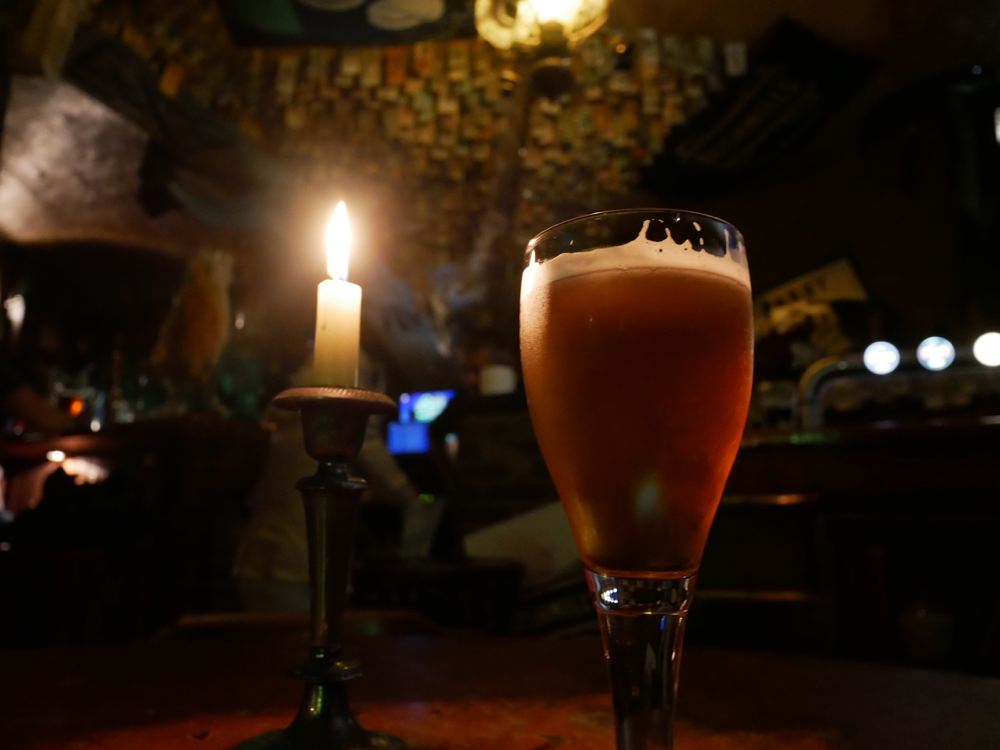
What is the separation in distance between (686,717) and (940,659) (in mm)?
1904

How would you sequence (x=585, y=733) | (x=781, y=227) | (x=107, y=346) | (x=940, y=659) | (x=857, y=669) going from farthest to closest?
1. (x=107, y=346)
2. (x=781, y=227)
3. (x=940, y=659)
4. (x=857, y=669)
5. (x=585, y=733)

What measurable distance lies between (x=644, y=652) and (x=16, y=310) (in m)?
6.40

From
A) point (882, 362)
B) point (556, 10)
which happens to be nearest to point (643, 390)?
point (556, 10)

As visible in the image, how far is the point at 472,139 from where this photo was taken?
4.35m

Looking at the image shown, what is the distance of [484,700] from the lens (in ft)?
2.11

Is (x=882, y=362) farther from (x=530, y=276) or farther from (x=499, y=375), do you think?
(x=530, y=276)

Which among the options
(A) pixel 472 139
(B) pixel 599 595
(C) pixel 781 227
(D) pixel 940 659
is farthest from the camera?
(C) pixel 781 227

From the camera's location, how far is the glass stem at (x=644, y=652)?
1.26 feet

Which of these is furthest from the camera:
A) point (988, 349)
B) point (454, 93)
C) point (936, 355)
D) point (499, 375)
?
point (499, 375)

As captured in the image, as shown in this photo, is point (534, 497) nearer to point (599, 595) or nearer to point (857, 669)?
point (857, 669)

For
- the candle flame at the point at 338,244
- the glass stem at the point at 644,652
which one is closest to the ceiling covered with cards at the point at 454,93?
the candle flame at the point at 338,244

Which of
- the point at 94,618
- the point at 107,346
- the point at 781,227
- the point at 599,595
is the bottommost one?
the point at 94,618

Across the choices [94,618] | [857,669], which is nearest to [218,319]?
[94,618]

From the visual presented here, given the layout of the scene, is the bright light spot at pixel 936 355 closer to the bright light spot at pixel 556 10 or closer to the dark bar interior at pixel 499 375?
the dark bar interior at pixel 499 375
